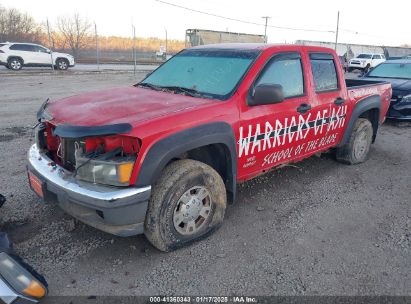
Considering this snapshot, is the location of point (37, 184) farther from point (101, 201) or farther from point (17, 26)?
point (17, 26)

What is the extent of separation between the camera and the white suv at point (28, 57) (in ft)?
68.0

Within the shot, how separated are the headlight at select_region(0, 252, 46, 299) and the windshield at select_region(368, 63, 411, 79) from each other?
9.49m

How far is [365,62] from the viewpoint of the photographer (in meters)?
29.5

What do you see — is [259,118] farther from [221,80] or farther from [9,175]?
[9,175]

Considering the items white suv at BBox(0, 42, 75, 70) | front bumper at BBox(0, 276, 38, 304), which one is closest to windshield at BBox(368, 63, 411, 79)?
front bumper at BBox(0, 276, 38, 304)

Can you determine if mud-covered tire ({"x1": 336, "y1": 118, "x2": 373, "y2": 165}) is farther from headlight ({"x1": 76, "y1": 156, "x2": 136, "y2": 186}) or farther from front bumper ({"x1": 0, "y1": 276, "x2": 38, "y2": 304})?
front bumper ({"x1": 0, "y1": 276, "x2": 38, "y2": 304})

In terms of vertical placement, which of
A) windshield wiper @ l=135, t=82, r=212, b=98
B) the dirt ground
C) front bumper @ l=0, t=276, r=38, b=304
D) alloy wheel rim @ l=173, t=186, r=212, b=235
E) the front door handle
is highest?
windshield wiper @ l=135, t=82, r=212, b=98

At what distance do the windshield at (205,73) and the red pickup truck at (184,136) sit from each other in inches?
0.5

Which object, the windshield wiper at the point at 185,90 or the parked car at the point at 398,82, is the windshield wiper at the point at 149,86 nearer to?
the windshield wiper at the point at 185,90

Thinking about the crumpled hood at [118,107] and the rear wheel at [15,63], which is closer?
the crumpled hood at [118,107]

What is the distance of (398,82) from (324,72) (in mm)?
5188

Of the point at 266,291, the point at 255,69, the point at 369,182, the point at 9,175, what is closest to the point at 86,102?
the point at 255,69

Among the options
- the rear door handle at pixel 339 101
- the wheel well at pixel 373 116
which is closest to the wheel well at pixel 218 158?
the rear door handle at pixel 339 101

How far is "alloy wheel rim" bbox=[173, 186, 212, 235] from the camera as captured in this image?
304 cm
